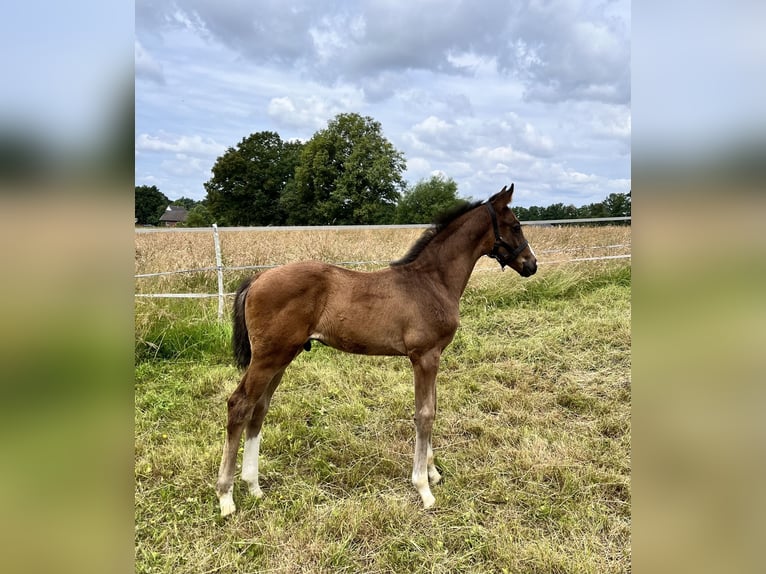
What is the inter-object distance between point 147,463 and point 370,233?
23.2 ft

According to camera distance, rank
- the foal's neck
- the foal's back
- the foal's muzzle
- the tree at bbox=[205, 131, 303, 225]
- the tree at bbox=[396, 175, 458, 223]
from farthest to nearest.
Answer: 1. the tree at bbox=[205, 131, 303, 225]
2. the tree at bbox=[396, 175, 458, 223]
3. the foal's muzzle
4. the foal's neck
5. the foal's back

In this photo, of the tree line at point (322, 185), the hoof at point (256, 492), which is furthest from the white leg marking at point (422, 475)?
the tree line at point (322, 185)

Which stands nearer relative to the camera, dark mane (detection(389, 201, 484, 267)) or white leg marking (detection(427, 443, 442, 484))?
white leg marking (detection(427, 443, 442, 484))

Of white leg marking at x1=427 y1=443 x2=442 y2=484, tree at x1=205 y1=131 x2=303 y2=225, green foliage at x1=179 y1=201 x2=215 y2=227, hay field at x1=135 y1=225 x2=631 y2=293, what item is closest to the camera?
white leg marking at x1=427 y1=443 x2=442 y2=484

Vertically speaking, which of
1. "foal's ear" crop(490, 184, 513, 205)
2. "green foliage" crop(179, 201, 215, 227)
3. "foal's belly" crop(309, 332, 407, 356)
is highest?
"green foliage" crop(179, 201, 215, 227)

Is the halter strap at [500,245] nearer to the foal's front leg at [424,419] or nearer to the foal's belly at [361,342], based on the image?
the foal's front leg at [424,419]

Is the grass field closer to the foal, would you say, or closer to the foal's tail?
the foal

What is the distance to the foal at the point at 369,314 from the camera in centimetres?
255

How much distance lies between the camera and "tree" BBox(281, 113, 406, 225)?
1073 inches

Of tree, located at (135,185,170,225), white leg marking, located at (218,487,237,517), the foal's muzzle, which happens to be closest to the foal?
white leg marking, located at (218,487,237,517)

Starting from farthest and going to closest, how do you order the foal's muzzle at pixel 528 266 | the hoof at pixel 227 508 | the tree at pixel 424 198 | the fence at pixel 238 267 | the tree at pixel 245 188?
the tree at pixel 245 188, the tree at pixel 424 198, the fence at pixel 238 267, the foal's muzzle at pixel 528 266, the hoof at pixel 227 508

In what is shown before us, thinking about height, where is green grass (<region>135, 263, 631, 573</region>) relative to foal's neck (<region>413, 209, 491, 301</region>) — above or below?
below

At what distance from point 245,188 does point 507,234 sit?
97.7ft
